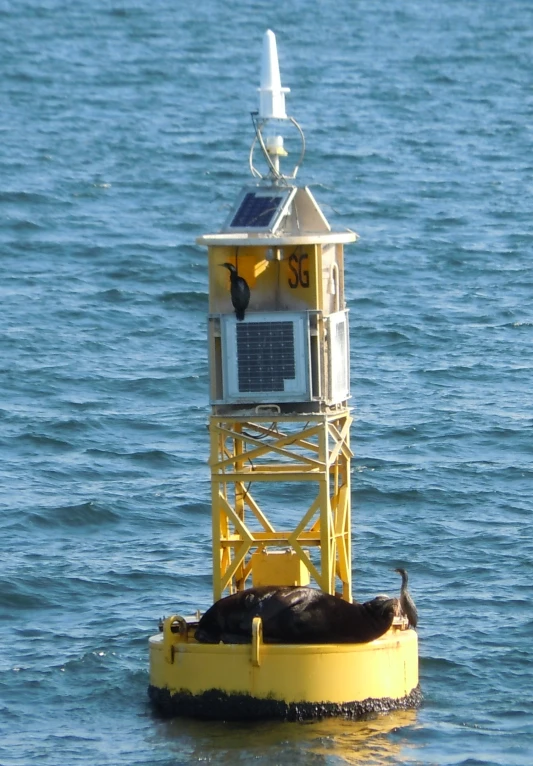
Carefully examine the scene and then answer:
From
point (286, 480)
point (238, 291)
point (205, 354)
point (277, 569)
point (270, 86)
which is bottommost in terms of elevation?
point (277, 569)

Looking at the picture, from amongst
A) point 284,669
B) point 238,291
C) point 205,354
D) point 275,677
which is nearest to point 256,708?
point 275,677

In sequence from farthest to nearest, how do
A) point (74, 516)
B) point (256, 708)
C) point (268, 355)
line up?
point (74, 516) < point (268, 355) < point (256, 708)

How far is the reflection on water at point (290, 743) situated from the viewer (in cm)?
1919

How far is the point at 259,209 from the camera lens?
20.0m

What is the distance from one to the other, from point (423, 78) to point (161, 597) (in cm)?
5010

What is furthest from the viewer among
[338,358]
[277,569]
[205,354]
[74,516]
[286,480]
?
[205,354]

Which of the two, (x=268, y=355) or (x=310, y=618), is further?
(x=268, y=355)

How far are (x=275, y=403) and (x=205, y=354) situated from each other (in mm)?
20431

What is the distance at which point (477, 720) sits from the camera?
824 inches

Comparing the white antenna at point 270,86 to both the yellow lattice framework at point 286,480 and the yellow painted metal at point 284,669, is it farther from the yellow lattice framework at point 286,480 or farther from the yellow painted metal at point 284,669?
the yellow painted metal at point 284,669

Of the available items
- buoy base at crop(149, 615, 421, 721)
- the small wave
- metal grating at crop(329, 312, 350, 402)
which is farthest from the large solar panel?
the small wave

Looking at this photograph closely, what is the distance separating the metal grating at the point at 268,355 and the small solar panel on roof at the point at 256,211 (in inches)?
38.8

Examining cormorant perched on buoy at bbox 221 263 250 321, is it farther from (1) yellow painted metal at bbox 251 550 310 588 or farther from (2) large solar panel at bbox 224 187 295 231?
(1) yellow painted metal at bbox 251 550 310 588

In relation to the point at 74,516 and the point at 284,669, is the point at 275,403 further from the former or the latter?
the point at 74,516
